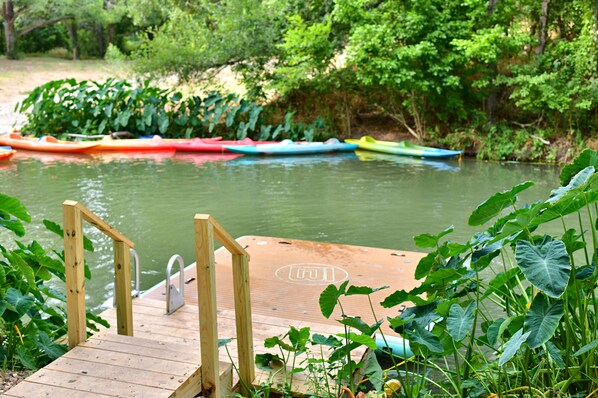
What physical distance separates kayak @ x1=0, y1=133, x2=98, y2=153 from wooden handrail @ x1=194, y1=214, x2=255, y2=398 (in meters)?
12.1

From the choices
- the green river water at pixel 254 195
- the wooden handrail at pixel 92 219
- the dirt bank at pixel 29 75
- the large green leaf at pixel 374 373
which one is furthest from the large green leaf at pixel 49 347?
the dirt bank at pixel 29 75

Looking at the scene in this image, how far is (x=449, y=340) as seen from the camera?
116 inches

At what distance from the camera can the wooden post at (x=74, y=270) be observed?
313cm

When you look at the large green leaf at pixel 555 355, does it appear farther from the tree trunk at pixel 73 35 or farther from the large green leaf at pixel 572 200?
the tree trunk at pixel 73 35

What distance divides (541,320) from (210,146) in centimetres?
1295

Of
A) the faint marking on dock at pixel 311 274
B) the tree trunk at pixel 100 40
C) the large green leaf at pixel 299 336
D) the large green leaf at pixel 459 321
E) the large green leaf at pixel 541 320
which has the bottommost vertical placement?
the faint marking on dock at pixel 311 274

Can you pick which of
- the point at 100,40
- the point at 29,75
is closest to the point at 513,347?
the point at 29,75

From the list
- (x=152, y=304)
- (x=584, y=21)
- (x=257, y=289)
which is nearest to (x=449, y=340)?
(x=152, y=304)

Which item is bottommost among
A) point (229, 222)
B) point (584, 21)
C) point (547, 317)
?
point (229, 222)

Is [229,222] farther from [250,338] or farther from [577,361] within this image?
[577,361]

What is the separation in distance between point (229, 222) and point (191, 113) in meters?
8.36

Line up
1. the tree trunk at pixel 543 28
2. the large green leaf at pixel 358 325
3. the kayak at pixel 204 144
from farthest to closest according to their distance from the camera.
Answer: the kayak at pixel 204 144
the tree trunk at pixel 543 28
the large green leaf at pixel 358 325

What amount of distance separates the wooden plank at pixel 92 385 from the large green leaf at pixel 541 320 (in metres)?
1.41

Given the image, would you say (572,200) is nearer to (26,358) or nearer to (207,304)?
(207,304)
